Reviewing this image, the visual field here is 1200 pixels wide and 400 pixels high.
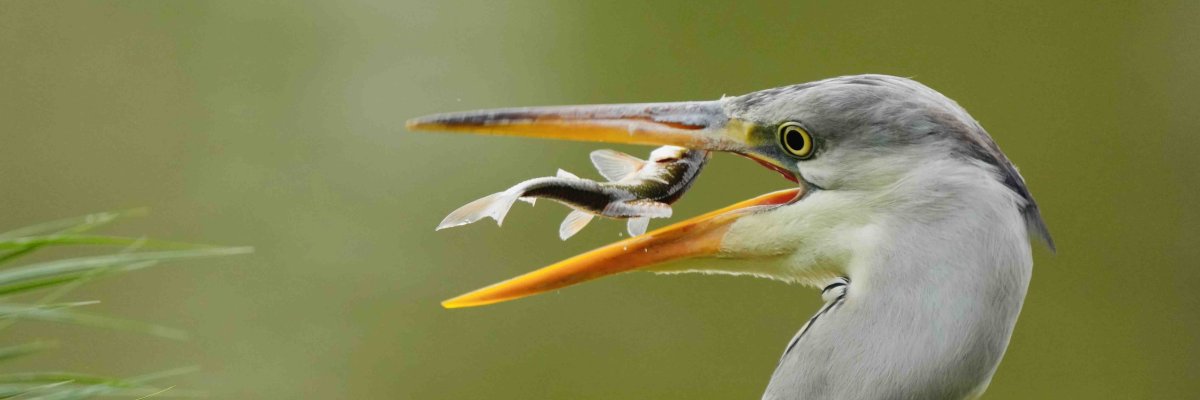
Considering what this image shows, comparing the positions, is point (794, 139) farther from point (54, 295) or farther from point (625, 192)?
point (54, 295)

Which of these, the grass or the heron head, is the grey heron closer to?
the heron head

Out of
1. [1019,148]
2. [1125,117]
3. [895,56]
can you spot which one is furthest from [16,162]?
[1125,117]

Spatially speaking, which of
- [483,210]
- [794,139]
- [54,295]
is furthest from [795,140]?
[54,295]

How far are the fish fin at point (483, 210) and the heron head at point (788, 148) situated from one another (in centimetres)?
6

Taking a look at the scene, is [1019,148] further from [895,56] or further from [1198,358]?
[1198,358]

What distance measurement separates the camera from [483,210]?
108 centimetres

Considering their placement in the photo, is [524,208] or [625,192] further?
[524,208]

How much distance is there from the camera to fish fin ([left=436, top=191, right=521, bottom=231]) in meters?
1.06

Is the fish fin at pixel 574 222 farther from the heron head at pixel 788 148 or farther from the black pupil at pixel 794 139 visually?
the black pupil at pixel 794 139

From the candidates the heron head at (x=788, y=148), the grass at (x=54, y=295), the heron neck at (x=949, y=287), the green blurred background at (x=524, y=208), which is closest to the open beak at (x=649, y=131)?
the heron head at (x=788, y=148)

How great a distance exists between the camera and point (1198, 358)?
338 cm

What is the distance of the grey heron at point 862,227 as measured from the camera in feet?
3.14

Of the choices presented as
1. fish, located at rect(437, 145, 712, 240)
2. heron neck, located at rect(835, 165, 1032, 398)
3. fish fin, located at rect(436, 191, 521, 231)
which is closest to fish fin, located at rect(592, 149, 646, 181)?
fish, located at rect(437, 145, 712, 240)

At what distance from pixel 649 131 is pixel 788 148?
116 mm
